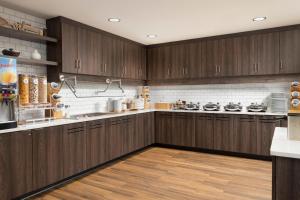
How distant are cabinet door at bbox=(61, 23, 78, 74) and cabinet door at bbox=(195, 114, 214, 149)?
270 centimetres

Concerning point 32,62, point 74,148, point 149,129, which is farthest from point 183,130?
point 32,62

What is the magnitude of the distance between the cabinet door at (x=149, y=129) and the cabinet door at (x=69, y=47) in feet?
6.60

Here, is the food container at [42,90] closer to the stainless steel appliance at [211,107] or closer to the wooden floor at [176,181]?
the wooden floor at [176,181]

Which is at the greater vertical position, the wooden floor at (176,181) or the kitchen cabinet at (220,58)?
the kitchen cabinet at (220,58)

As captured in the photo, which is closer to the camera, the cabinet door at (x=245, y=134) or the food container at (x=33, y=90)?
the food container at (x=33, y=90)

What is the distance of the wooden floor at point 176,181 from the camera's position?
2816mm

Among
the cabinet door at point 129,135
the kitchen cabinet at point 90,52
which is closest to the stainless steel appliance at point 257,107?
the cabinet door at point 129,135

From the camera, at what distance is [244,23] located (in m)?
4.01

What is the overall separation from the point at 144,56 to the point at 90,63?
193 centimetres

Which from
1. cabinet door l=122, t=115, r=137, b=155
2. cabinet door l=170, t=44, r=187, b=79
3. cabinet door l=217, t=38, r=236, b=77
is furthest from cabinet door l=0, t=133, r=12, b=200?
cabinet door l=217, t=38, r=236, b=77

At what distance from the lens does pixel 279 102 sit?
14.2 ft

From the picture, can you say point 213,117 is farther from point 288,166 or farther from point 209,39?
point 288,166

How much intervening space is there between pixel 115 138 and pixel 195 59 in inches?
99.1

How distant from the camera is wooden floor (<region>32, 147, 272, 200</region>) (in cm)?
282
